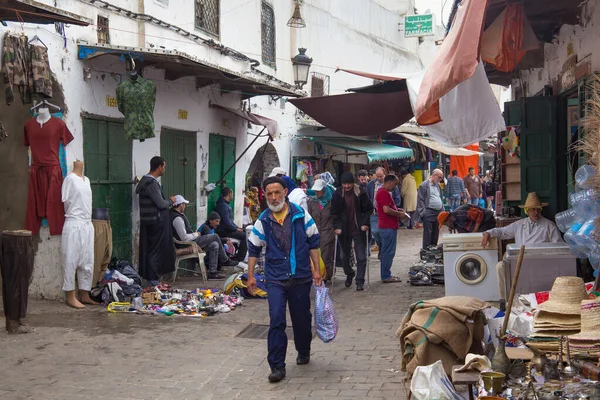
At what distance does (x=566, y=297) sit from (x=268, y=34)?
547 inches

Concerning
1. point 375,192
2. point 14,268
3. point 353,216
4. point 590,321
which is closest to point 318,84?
point 375,192

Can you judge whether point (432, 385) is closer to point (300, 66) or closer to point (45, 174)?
point (45, 174)

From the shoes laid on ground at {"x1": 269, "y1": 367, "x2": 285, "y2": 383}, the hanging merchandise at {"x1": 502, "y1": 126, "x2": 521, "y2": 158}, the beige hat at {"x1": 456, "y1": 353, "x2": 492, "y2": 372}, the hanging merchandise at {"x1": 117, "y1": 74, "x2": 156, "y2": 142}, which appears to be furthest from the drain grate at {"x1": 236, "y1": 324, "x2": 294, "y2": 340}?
the hanging merchandise at {"x1": 502, "y1": 126, "x2": 521, "y2": 158}

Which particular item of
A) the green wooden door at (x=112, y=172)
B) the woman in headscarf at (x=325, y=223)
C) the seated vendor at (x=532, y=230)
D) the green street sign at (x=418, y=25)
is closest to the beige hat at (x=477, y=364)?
the seated vendor at (x=532, y=230)

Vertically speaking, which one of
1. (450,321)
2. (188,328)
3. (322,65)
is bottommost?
(188,328)

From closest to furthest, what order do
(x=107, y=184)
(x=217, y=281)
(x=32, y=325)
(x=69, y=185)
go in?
(x=32, y=325), (x=69, y=185), (x=107, y=184), (x=217, y=281)

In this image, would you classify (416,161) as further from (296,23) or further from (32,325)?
(32,325)

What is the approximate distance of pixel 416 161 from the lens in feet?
88.6

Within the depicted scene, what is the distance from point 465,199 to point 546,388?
747 inches

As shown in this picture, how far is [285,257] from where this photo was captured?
6930mm

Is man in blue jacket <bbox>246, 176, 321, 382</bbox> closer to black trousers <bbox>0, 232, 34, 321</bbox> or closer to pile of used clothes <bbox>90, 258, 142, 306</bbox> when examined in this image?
black trousers <bbox>0, 232, 34, 321</bbox>

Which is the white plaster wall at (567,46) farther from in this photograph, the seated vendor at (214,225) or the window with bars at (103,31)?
the window with bars at (103,31)

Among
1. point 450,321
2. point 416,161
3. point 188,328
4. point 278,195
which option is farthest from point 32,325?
point 416,161

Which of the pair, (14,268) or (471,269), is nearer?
(14,268)
